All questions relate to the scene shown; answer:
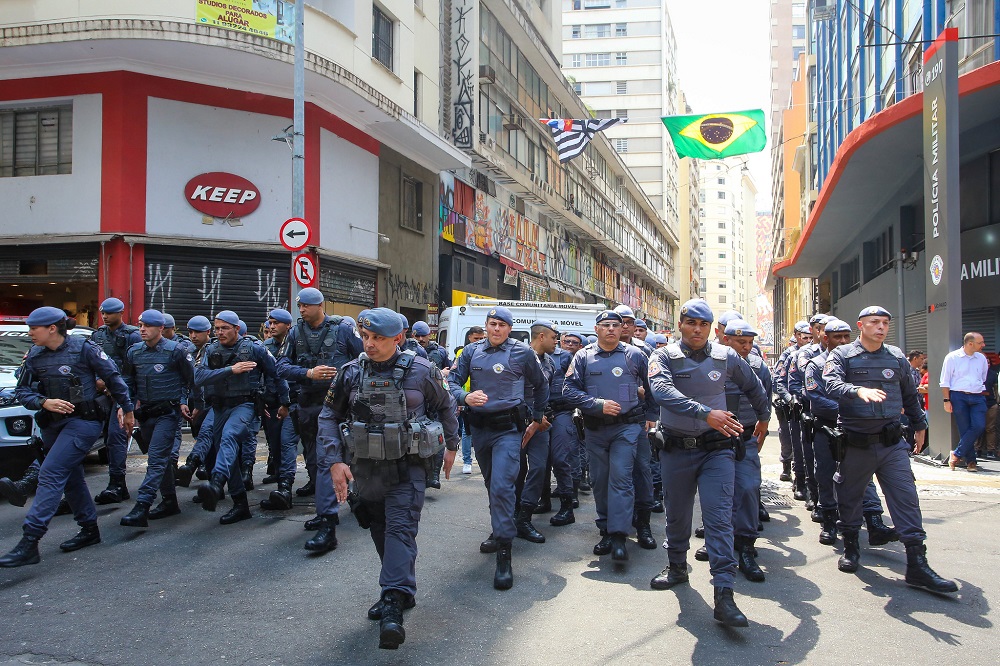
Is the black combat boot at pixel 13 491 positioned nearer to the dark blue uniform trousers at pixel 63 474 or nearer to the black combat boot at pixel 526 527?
the dark blue uniform trousers at pixel 63 474

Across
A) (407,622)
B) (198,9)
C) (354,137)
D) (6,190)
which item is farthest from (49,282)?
(407,622)

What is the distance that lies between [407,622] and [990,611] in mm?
3624

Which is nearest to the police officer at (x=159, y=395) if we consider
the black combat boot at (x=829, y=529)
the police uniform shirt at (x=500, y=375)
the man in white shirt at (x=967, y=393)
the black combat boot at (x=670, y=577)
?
the police uniform shirt at (x=500, y=375)

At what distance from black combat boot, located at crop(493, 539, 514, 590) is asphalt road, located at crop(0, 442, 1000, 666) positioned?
0.08m

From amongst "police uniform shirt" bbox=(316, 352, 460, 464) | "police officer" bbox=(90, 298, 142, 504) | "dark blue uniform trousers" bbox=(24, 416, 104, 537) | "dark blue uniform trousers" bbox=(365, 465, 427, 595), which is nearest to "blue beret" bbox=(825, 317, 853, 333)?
"police uniform shirt" bbox=(316, 352, 460, 464)

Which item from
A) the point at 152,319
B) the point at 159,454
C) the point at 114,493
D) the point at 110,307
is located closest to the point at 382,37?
the point at 110,307

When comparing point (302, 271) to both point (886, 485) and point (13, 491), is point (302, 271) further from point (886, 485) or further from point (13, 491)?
point (886, 485)

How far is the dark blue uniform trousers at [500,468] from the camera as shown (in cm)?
556

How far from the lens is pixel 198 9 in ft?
46.7

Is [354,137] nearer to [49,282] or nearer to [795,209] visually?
[49,282]

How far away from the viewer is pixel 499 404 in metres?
6.01

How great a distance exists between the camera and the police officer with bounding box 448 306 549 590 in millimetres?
5668

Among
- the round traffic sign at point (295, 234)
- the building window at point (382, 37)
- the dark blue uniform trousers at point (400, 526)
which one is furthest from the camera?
the building window at point (382, 37)

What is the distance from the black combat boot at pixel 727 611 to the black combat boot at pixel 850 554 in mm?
1607
